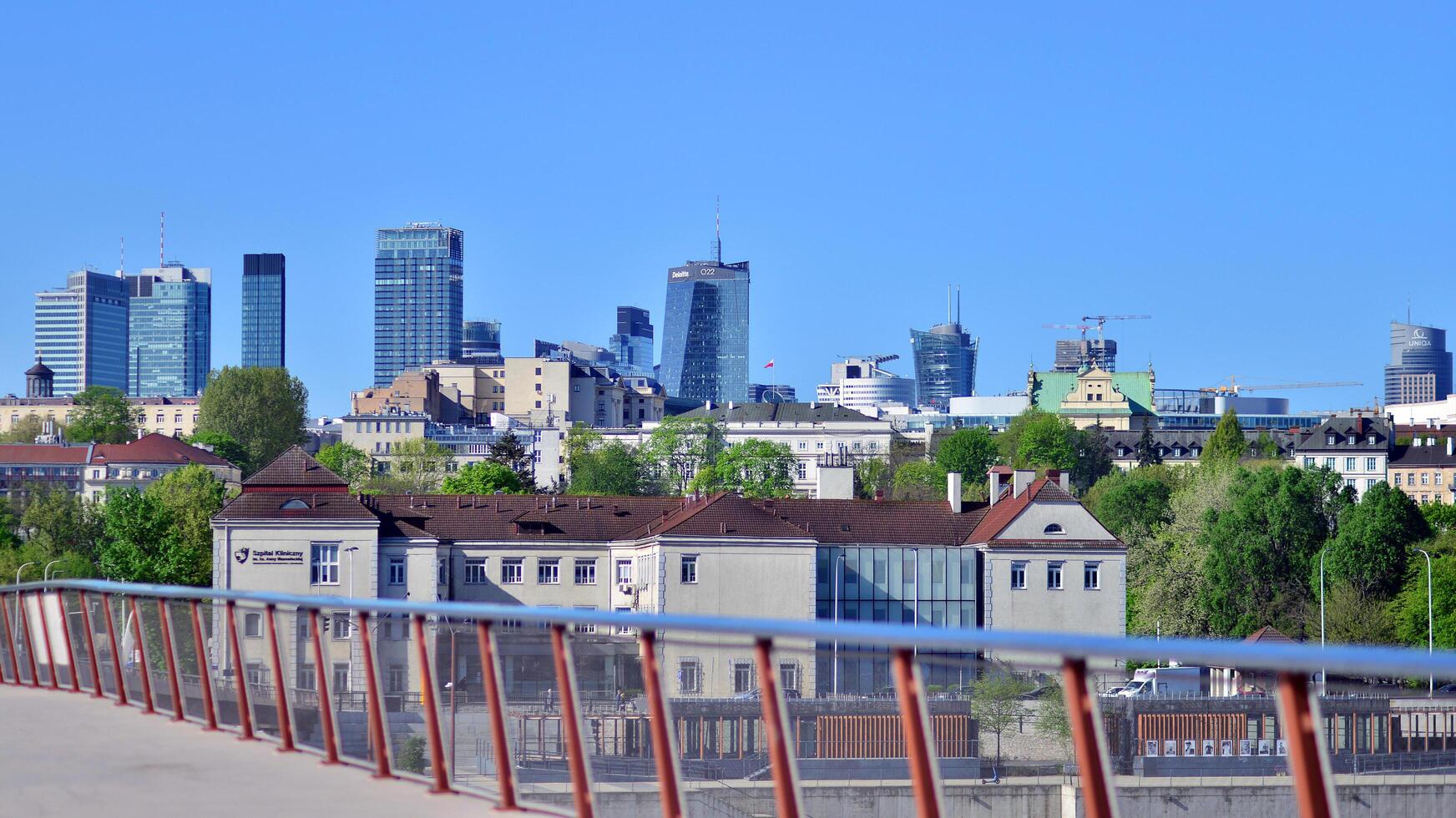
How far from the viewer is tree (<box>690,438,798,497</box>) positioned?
6334 inches

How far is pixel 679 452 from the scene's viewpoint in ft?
630

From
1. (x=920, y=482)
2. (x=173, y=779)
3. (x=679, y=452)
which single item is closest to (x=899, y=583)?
(x=173, y=779)

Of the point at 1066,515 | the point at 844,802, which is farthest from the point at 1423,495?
the point at 844,802

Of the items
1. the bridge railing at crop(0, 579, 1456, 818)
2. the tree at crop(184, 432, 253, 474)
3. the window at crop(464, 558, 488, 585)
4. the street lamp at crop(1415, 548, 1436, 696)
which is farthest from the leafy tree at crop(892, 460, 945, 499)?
the bridge railing at crop(0, 579, 1456, 818)

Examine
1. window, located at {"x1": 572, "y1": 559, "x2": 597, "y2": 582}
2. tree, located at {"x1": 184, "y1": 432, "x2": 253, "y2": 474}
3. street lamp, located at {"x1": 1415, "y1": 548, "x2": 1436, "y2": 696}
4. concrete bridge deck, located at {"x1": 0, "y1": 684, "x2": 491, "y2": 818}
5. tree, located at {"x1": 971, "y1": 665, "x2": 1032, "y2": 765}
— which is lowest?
street lamp, located at {"x1": 1415, "y1": 548, "x2": 1436, "y2": 696}

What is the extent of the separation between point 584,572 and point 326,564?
31.9 ft

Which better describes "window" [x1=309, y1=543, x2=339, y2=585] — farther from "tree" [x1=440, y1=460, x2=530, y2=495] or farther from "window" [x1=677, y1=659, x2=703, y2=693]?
"window" [x1=677, y1=659, x2=703, y2=693]

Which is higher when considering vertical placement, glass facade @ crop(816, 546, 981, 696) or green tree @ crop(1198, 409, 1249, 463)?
green tree @ crop(1198, 409, 1249, 463)

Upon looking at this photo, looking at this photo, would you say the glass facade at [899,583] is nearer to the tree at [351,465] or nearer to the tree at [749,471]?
the tree at [749,471]

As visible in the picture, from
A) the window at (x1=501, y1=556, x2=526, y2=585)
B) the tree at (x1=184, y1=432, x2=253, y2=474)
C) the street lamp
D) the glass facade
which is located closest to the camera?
the street lamp

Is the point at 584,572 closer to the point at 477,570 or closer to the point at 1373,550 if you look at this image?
the point at 477,570

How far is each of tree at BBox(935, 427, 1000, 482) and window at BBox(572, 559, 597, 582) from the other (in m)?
112

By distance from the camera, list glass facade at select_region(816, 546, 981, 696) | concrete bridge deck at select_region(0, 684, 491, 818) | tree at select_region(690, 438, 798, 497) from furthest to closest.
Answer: tree at select_region(690, 438, 798, 497) < glass facade at select_region(816, 546, 981, 696) < concrete bridge deck at select_region(0, 684, 491, 818)

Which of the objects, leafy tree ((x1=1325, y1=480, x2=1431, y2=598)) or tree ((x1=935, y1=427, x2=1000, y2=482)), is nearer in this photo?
leafy tree ((x1=1325, y1=480, x2=1431, y2=598))
